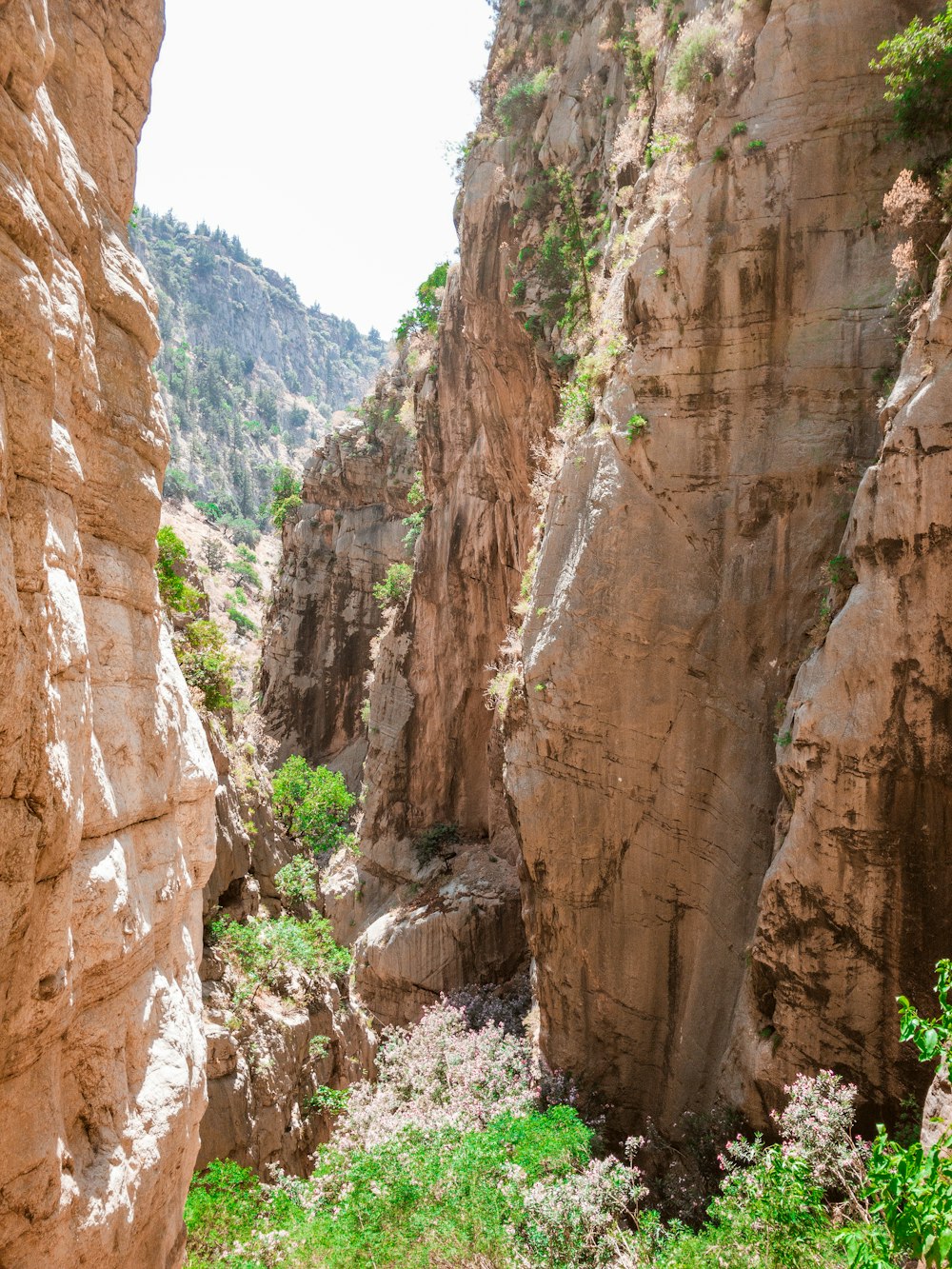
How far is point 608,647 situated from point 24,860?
1071cm

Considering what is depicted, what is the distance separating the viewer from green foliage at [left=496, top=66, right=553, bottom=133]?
2194 centimetres

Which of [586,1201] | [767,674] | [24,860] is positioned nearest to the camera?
[24,860]

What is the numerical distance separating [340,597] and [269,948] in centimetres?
2881

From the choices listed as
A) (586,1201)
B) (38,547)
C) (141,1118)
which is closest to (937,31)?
(38,547)

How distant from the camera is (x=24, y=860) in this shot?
3.97m

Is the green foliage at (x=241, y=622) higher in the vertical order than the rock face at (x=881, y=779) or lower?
higher

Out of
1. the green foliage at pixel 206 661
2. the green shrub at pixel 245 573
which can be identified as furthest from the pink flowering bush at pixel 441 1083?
the green shrub at pixel 245 573

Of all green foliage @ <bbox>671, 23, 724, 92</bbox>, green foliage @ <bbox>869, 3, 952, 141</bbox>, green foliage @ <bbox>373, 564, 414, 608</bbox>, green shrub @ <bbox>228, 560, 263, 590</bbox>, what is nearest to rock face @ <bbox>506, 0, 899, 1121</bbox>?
green foliage @ <bbox>671, 23, 724, 92</bbox>

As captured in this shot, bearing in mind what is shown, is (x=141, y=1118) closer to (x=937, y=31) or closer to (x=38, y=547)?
(x=38, y=547)

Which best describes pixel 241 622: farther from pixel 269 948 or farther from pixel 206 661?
pixel 269 948

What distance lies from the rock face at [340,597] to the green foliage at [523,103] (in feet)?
56.2

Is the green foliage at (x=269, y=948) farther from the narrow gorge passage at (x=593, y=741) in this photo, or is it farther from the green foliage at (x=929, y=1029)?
the green foliage at (x=929, y=1029)

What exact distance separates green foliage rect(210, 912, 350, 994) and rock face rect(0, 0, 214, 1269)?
245 inches

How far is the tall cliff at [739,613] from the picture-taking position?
31.9ft
